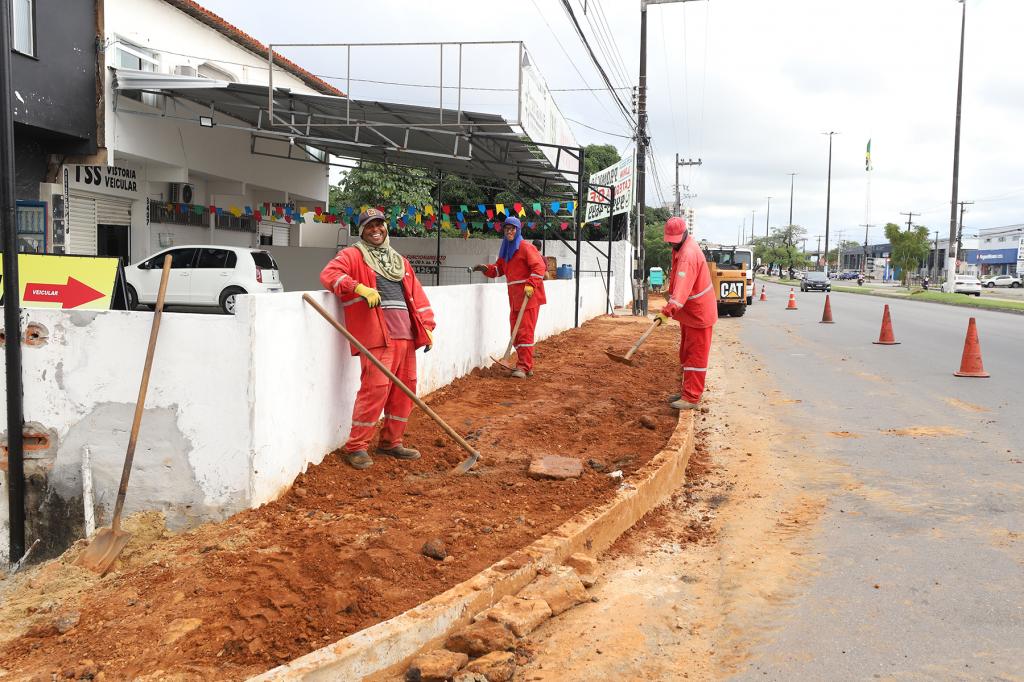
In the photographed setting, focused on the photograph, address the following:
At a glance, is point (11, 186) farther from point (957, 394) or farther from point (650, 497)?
point (957, 394)

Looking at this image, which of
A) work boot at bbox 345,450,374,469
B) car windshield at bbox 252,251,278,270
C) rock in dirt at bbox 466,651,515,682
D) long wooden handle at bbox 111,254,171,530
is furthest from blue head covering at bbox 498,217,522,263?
car windshield at bbox 252,251,278,270

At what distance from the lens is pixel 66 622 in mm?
3508

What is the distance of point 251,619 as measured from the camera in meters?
3.38

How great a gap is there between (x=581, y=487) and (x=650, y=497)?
0.43 metres

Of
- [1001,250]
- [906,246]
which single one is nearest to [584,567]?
[906,246]

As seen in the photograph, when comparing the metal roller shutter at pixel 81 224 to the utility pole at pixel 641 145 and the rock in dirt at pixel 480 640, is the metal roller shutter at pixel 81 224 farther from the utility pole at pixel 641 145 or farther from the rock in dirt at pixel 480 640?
the rock in dirt at pixel 480 640

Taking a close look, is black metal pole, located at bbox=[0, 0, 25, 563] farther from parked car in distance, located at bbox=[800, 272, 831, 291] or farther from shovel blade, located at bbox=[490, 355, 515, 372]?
parked car in distance, located at bbox=[800, 272, 831, 291]

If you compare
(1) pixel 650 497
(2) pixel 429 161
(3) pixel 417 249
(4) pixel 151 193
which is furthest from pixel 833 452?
(3) pixel 417 249

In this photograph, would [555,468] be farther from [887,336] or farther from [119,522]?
[887,336]

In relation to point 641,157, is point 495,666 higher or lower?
lower

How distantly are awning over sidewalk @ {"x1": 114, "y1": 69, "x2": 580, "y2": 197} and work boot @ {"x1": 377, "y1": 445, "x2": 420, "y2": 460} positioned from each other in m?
6.87

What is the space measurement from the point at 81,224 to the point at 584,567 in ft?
46.4

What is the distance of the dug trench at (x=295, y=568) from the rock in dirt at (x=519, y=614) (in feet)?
1.06

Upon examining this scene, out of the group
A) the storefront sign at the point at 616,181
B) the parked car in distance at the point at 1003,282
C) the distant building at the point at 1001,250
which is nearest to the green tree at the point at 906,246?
the parked car in distance at the point at 1003,282
